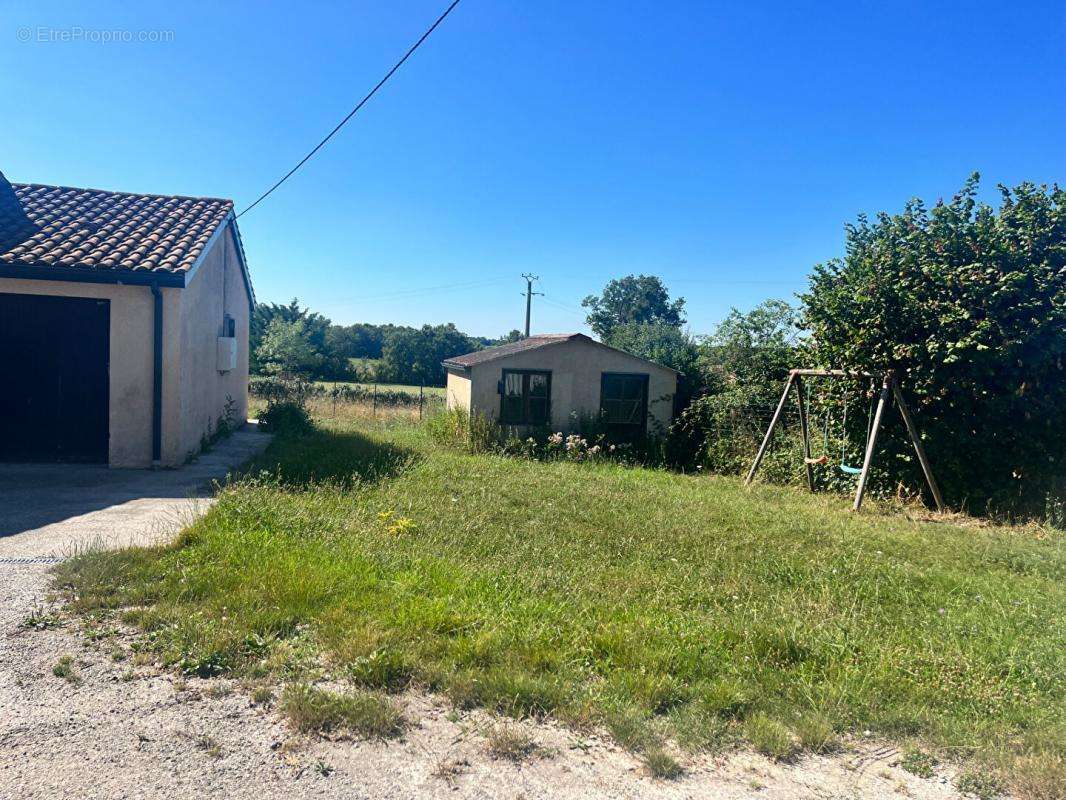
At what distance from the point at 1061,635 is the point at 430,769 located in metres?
4.22

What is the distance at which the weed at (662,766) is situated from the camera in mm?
2783

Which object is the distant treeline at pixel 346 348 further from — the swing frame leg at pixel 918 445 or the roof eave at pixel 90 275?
the swing frame leg at pixel 918 445

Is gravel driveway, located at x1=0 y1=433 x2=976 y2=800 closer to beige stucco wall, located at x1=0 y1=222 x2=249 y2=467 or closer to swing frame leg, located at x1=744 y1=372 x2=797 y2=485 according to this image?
beige stucco wall, located at x1=0 y1=222 x2=249 y2=467

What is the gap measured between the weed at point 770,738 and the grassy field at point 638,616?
0.01m

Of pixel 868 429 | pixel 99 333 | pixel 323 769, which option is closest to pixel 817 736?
pixel 323 769

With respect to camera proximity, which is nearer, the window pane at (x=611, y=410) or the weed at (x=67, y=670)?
the weed at (x=67, y=670)

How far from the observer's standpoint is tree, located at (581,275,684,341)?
2345 inches

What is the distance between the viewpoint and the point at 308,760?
2.79 metres

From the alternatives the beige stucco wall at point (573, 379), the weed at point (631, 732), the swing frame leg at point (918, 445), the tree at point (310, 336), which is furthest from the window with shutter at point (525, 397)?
the tree at point (310, 336)

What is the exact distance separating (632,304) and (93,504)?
181ft

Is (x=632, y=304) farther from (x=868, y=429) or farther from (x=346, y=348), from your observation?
(x=868, y=429)

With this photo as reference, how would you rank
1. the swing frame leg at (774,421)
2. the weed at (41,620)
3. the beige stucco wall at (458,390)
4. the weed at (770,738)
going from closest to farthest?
the weed at (770,738)
the weed at (41,620)
the swing frame leg at (774,421)
the beige stucco wall at (458,390)

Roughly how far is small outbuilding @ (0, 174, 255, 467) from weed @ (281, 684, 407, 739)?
779cm

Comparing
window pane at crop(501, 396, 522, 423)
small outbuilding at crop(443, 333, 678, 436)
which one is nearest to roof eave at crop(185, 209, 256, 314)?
small outbuilding at crop(443, 333, 678, 436)
